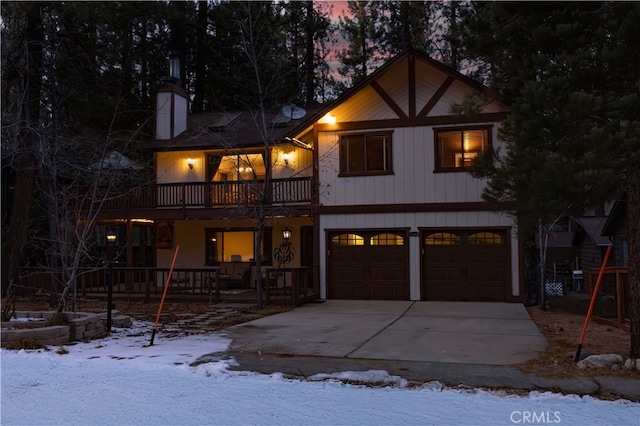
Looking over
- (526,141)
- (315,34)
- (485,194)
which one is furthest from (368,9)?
(526,141)

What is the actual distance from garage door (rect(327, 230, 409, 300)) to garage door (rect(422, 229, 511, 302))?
67 cm

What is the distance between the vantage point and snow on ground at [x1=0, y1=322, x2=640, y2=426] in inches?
204

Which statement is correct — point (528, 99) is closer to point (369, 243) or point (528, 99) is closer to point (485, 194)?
point (485, 194)

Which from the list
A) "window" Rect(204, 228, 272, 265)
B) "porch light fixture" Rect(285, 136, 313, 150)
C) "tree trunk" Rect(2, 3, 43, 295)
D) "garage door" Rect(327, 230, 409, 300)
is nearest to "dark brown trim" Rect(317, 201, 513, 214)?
"garage door" Rect(327, 230, 409, 300)

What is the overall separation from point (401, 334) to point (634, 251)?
4004mm

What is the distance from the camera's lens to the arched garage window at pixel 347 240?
53.5 feet

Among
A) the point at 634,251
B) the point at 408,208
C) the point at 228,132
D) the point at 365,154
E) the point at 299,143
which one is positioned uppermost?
the point at 228,132

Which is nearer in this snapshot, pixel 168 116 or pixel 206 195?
pixel 206 195

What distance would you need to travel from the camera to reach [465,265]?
1550 cm

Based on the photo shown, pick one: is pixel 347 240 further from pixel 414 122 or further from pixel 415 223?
pixel 414 122

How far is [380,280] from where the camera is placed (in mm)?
16031

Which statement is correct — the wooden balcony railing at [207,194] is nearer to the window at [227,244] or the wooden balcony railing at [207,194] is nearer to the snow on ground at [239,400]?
the window at [227,244]

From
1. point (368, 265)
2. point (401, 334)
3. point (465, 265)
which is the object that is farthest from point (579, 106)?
point (368, 265)

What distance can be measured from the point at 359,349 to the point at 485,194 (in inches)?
180
